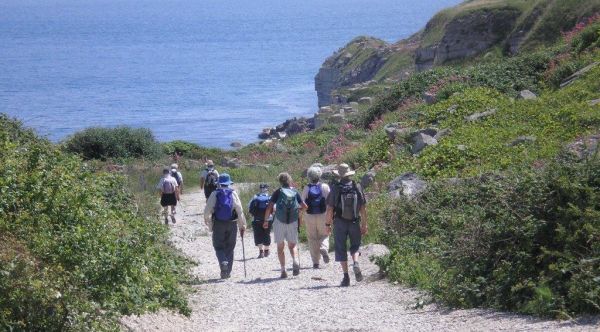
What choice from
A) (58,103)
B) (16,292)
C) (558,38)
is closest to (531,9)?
(558,38)

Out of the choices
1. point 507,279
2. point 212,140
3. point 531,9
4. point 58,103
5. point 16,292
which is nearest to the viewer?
point 16,292

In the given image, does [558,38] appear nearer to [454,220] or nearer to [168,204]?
[168,204]

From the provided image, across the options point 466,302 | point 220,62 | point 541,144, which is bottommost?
point 466,302

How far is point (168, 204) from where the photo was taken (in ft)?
76.2

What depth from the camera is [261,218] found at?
17.5 meters

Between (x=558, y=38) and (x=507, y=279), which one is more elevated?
(x=558, y=38)

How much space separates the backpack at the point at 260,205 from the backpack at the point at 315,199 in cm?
150

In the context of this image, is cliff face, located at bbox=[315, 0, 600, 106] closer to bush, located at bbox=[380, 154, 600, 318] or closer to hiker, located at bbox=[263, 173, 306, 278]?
hiker, located at bbox=[263, 173, 306, 278]

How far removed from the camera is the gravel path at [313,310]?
34.7 feet

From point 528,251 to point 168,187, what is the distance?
42.8 ft

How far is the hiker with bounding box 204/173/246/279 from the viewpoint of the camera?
15.4 m

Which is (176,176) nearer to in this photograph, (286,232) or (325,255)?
(325,255)

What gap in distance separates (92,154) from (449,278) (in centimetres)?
3028

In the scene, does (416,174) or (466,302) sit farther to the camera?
(416,174)
